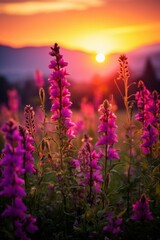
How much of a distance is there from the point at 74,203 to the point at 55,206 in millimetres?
708

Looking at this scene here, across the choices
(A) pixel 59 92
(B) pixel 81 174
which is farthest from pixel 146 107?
(B) pixel 81 174

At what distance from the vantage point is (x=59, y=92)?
479cm

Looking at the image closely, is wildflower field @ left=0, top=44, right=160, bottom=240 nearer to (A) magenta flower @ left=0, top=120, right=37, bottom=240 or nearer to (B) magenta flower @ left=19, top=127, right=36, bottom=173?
(B) magenta flower @ left=19, top=127, right=36, bottom=173

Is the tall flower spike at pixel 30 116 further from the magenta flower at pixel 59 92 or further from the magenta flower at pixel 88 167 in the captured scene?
the magenta flower at pixel 88 167

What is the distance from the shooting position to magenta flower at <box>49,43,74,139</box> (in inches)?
187

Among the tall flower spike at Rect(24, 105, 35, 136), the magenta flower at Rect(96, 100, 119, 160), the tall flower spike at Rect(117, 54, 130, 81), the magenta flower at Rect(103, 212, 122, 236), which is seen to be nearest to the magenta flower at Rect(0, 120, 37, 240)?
the tall flower spike at Rect(24, 105, 35, 136)

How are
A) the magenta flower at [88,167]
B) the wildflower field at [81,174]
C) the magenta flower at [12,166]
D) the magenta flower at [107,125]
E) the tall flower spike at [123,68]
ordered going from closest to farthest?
the magenta flower at [12,166] → the magenta flower at [88,167] → the wildflower field at [81,174] → the magenta flower at [107,125] → the tall flower spike at [123,68]

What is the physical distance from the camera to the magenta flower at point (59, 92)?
4746 mm

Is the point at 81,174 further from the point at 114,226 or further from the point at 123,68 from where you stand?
the point at 123,68

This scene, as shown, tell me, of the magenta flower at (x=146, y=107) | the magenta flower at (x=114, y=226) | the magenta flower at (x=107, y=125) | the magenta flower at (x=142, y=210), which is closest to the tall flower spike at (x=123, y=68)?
the magenta flower at (x=146, y=107)

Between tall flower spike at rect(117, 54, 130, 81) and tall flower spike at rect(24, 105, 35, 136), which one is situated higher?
tall flower spike at rect(117, 54, 130, 81)

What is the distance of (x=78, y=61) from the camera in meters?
71.2

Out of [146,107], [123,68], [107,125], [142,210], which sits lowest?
[142,210]

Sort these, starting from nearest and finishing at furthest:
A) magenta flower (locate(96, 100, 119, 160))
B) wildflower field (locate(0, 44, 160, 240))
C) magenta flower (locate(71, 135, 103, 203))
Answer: magenta flower (locate(71, 135, 103, 203))
wildflower field (locate(0, 44, 160, 240))
magenta flower (locate(96, 100, 119, 160))
